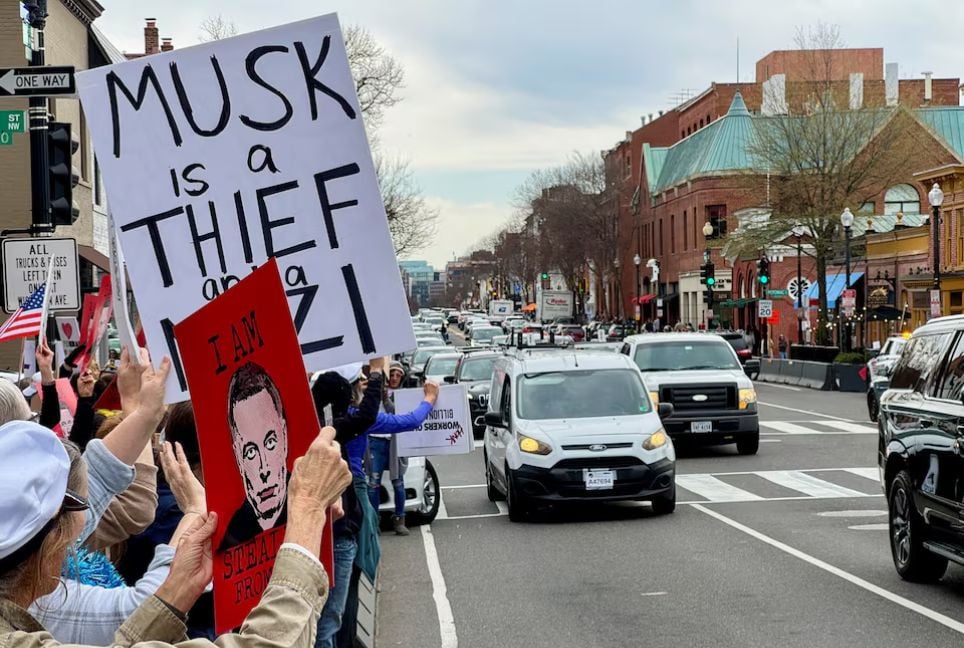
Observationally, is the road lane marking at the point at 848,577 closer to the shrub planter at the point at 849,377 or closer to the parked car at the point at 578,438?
the parked car at the point at 578,438

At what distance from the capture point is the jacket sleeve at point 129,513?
462cm

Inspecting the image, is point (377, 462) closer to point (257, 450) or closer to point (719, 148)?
point (257, 450)

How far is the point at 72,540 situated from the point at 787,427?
2672 cm

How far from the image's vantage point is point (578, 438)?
51.7 ft

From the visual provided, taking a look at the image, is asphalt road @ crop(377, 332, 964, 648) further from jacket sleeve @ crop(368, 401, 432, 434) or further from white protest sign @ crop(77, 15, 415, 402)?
white protest sign @ crop(77, 15, 415, 402)

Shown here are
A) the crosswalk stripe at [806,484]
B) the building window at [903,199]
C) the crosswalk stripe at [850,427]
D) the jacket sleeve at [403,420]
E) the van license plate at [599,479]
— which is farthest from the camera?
the building window at [903,199]

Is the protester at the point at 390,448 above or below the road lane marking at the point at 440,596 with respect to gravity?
above

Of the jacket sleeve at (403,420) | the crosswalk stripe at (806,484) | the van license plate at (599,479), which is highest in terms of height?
the jacket sleeve at (403,420)

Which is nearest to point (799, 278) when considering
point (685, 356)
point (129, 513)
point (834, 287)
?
point (834, 287)

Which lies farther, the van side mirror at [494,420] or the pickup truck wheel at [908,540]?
the van side mirror at [494,420]

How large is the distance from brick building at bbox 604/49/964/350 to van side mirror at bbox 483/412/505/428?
43103mm

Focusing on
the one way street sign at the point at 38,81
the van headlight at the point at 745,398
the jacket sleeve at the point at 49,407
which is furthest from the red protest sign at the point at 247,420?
the van headlight at the point at 745,398

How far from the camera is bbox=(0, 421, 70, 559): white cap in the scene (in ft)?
9.18

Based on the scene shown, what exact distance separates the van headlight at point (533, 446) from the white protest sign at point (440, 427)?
741mm
